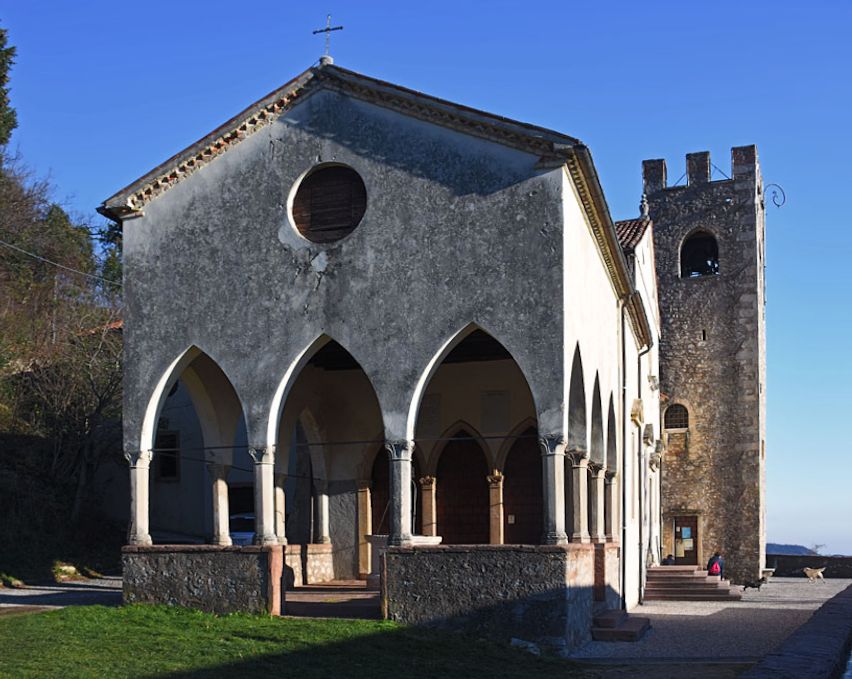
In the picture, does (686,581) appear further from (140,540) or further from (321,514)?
(140,540)

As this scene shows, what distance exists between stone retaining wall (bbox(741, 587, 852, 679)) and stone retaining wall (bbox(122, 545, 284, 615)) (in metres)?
8.20

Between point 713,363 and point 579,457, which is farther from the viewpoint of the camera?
point 713,363

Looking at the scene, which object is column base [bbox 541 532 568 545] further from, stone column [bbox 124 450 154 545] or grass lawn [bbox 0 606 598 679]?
stone column [bbox 124 450 154 545]

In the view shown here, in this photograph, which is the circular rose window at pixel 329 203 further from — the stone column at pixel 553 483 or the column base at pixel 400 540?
the column base at pixel 400 540

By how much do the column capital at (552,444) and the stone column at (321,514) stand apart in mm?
8648

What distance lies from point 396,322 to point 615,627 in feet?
21.6

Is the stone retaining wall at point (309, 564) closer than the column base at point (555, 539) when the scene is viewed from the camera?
No

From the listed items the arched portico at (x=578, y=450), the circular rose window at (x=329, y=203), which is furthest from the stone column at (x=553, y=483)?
the circular rose window at (x=329, y=203)

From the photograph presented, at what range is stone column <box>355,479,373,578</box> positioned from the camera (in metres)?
24.5

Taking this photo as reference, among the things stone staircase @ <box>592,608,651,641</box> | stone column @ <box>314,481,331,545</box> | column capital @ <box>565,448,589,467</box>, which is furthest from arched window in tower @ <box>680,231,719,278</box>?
stone staircase @ <box>592,608,651,641</box>

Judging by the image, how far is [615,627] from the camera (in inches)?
766

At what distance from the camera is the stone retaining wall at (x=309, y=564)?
919 inches

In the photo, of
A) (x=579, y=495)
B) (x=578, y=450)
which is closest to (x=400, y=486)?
(x=579, y=495)

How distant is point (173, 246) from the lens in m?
19.8
